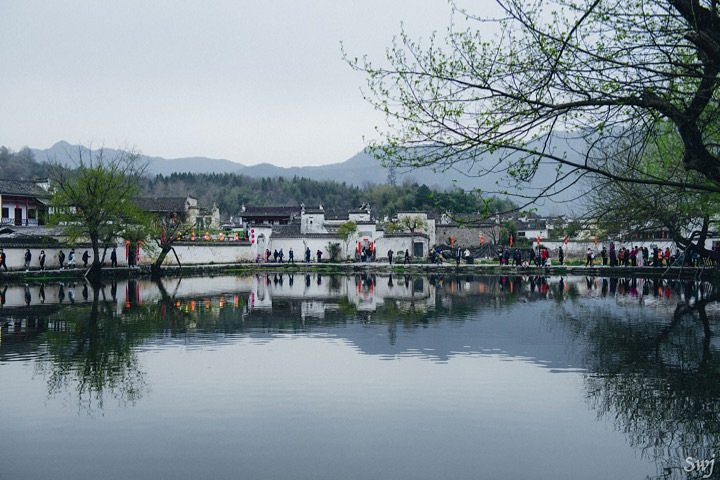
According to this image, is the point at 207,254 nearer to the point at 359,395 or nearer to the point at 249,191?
the point at 359,395

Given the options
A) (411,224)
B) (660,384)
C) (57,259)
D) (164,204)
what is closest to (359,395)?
(660,384)

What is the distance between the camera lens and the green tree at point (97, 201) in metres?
35.2

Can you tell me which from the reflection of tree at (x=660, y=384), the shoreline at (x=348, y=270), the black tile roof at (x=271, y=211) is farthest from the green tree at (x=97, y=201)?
the black tile roof at (x=271, y=211)

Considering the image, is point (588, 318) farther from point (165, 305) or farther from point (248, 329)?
point (165, 305)

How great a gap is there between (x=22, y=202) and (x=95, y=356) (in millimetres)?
39181

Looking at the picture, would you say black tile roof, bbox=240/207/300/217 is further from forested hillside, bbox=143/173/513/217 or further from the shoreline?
the shoreline

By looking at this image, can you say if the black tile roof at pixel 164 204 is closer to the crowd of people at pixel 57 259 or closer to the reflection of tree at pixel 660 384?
the crowd of people at pixel 57 259

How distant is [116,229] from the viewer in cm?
3712

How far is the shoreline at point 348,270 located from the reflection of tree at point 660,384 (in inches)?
661

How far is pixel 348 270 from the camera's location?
46.9 meters

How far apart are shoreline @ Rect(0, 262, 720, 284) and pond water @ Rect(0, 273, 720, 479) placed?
1551 centimetres

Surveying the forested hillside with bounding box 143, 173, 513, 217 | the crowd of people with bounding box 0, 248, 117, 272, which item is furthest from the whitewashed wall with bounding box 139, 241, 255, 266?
the forested hillside with bounding box 143, 173, 513, 217

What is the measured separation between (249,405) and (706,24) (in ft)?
25.0

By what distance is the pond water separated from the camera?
7.56 m
